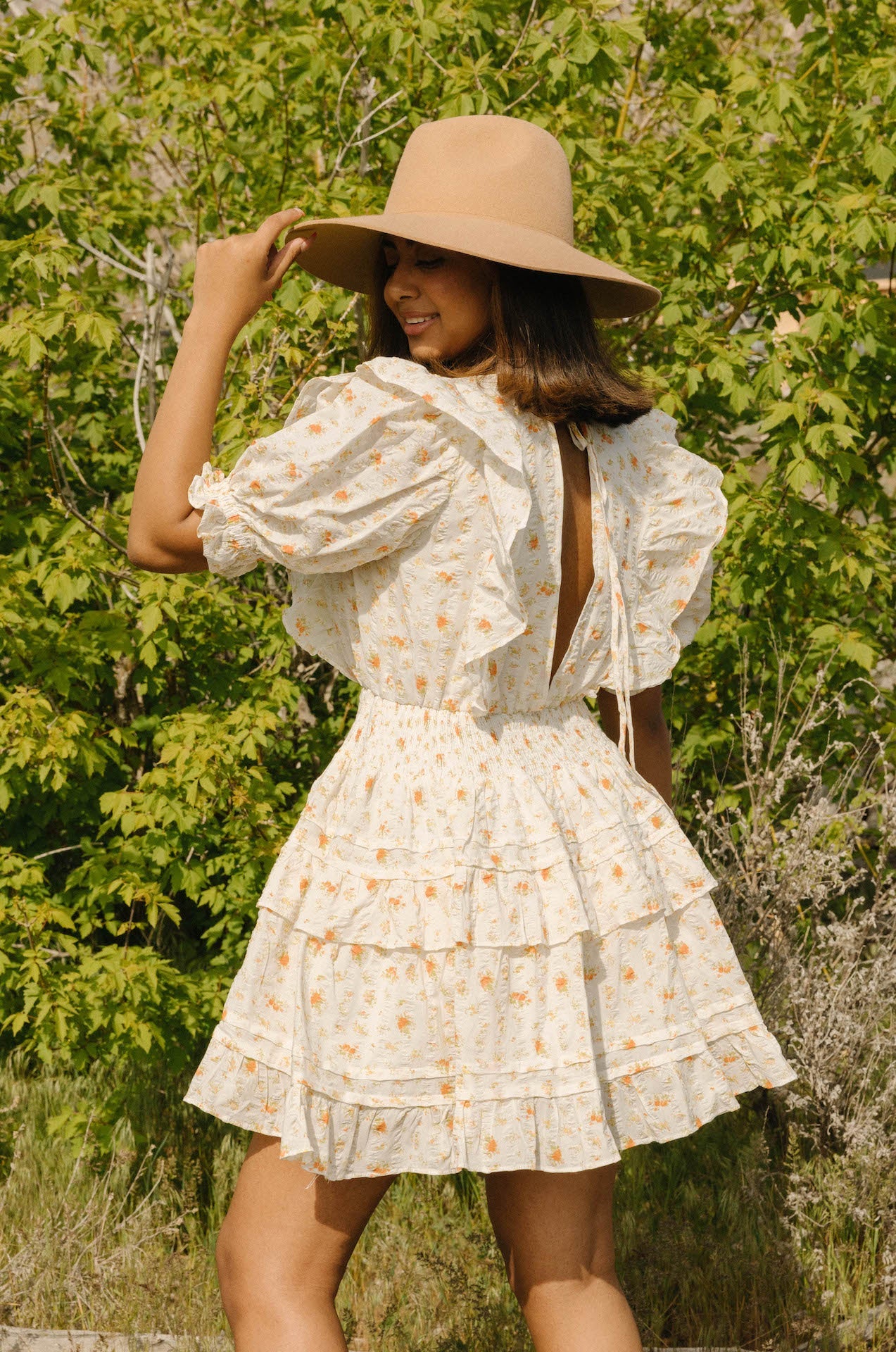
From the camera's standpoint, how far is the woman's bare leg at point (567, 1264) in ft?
5.97

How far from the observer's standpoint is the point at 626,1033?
1876mm

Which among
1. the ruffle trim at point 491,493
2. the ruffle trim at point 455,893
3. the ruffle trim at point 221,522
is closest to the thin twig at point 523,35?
the ruffle trim at point 491,493

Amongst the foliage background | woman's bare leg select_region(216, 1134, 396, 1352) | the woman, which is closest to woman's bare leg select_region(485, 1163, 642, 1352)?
the woman

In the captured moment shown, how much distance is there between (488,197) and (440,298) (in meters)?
0.15

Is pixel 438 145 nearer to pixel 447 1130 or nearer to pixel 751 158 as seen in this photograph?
pixel 447 1130

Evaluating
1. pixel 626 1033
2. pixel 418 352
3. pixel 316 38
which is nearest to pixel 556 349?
pixel 418 352

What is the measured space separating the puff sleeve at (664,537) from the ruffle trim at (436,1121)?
0.58 meters

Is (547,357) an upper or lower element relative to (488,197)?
lower

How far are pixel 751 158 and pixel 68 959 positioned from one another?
2694 mm

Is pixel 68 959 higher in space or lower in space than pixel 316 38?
lower

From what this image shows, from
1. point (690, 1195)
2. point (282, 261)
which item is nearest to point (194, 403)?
point (282, 261)

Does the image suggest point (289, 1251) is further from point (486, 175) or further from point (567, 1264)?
point (486, 175)

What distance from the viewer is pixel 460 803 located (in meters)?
1.81

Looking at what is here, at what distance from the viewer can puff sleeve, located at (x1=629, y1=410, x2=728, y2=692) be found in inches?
80.9
